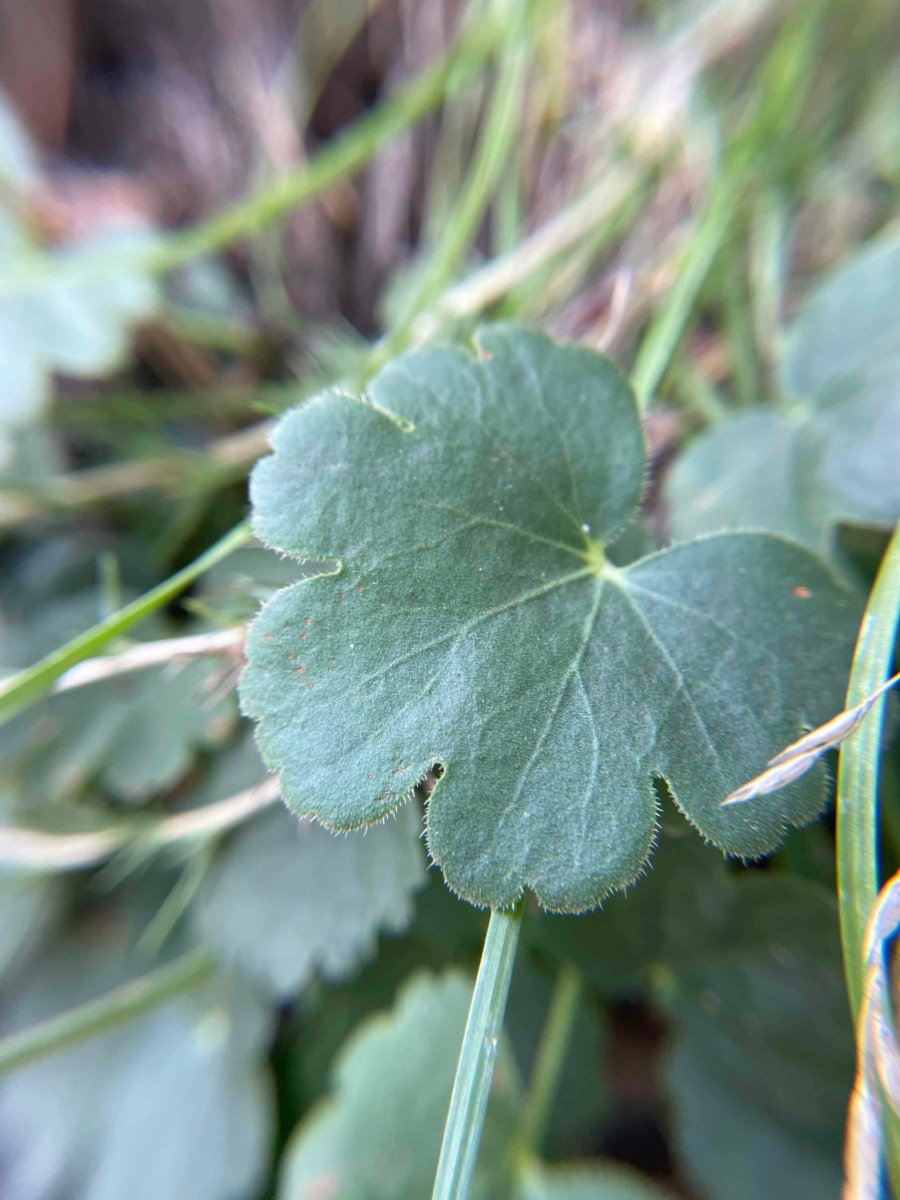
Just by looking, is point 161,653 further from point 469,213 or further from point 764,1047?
point 764,1047

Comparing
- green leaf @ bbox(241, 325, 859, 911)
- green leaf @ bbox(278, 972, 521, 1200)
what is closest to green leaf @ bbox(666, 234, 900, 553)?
green leaf @ bbox(241, 325, 859, 911)

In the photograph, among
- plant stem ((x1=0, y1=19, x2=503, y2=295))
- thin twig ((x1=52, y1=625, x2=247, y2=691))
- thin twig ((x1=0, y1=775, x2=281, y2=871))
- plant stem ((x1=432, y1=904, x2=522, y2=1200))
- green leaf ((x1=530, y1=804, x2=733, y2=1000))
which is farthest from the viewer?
plant stem ((x1=0, y1=19, x2=503, y2=295))

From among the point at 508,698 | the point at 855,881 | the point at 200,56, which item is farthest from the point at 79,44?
the point at 855,881

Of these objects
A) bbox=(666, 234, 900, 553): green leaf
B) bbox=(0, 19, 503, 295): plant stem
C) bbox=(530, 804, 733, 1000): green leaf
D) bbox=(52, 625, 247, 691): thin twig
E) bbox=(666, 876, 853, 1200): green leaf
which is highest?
bbox=(0, 19, 503, 295): plant stem

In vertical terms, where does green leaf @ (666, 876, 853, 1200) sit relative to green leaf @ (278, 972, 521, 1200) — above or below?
below

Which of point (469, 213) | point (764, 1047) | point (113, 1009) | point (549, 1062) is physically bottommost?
point (764, 1047)

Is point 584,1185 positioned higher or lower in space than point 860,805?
lower

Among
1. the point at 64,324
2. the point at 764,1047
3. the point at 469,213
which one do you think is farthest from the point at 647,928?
the point at 64,324

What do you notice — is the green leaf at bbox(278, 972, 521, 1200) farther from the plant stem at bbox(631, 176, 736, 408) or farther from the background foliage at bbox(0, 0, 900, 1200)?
the plant stem at bbox(631, 176, 736, 408)
